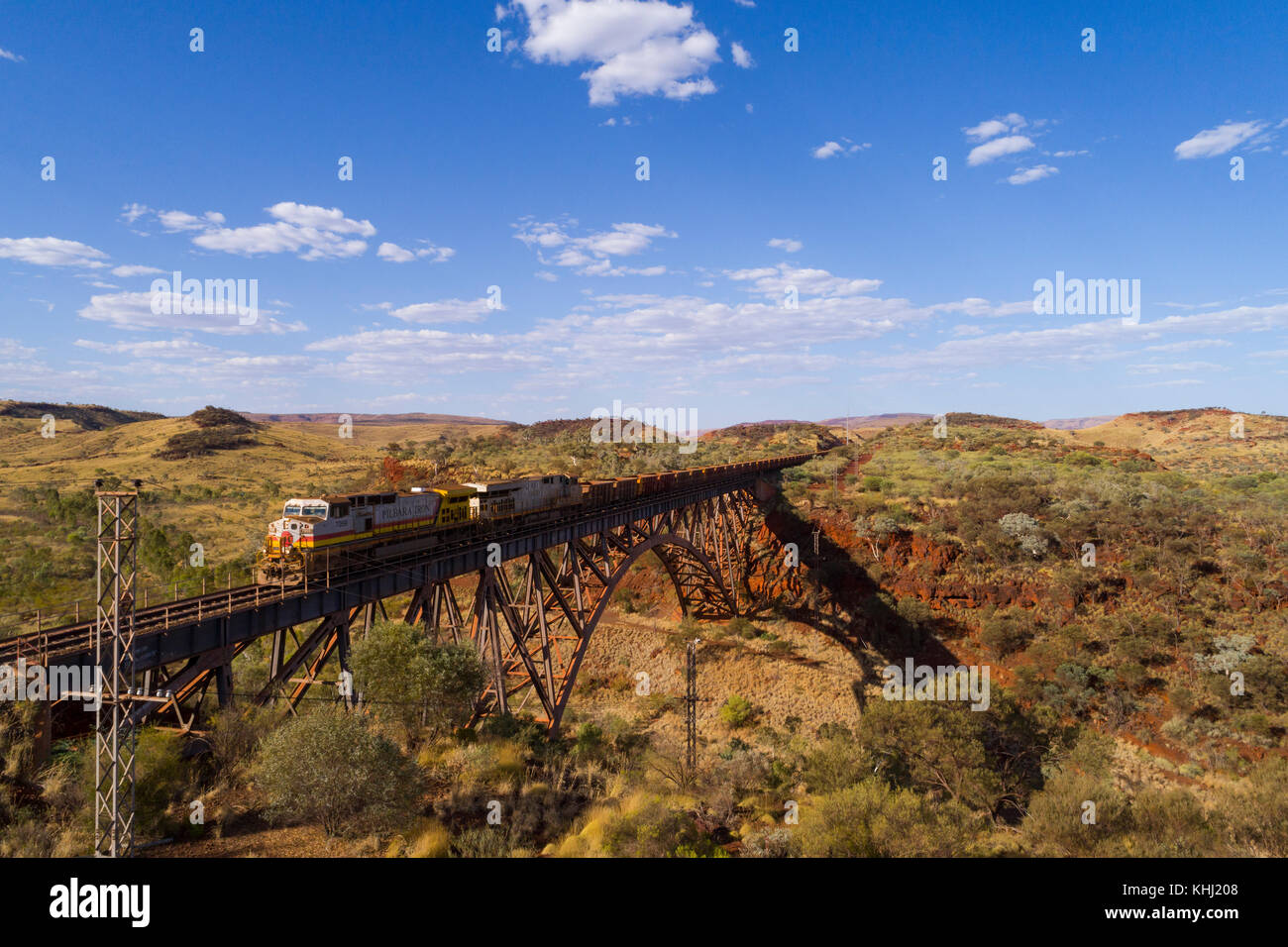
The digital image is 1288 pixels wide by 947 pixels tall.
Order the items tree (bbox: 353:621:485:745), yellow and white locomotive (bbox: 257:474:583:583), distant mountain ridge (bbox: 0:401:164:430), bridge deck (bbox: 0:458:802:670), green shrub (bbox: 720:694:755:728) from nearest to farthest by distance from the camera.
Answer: bridge deck (bbox: 0:458:802:670) < yellow and white locomotive (bbox: 257:474:583:583) < tree (bbox: 353:621:485:745) < green shrub (bbox: 720:694:755:728) < distant mountain ridge (bbox: 0:401:164:430)

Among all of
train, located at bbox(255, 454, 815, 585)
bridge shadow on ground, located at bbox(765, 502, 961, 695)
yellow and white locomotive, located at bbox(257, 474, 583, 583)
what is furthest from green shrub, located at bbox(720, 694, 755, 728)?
yellow and white locomotive, located at bbox(257, 474, 583, 583)

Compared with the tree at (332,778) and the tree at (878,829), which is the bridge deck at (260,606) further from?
the tree at (878,829)

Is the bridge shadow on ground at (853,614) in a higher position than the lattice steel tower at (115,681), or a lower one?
lower

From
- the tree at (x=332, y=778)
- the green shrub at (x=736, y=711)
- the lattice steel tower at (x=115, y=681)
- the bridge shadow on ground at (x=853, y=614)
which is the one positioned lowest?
the green shrub at (x=736, y=711)

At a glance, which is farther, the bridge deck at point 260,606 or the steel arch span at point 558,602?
the steel arch span at point 558,602

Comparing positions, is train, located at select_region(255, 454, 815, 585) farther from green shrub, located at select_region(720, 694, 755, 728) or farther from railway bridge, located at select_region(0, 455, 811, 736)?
green shrub, located at select_region(720, 694, 755, 728)

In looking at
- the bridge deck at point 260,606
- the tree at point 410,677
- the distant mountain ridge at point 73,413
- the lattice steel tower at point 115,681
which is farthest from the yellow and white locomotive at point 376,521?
the distant mountain ridge at point 73,413

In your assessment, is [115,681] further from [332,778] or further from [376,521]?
[376,521]

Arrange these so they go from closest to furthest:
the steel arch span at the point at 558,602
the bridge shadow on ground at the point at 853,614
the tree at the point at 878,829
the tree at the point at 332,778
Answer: the tree at the point at 332,778
the tree at the point at 878,829
the steel arch span at the point at 558,602
the bridge shadow on ground at the point at 853,614

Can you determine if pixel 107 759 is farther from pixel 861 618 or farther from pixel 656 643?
pixel 861 618
